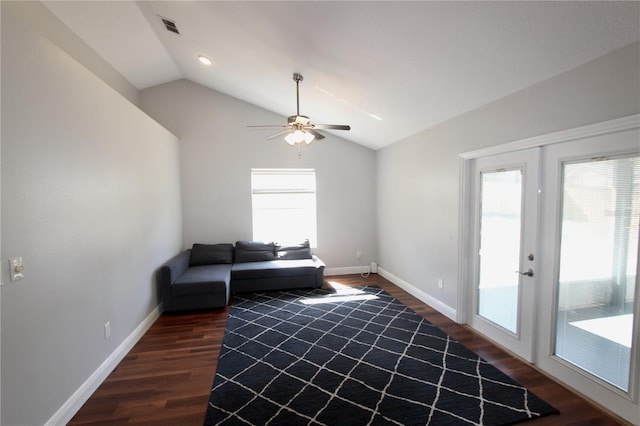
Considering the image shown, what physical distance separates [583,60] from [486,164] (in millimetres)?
1208

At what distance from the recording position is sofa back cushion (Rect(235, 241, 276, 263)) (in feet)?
16.6

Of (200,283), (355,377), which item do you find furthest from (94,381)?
(355,377)

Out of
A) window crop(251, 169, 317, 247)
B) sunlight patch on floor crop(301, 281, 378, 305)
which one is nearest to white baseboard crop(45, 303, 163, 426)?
sunlight patch on floor crop(301, 281, 378, 305)

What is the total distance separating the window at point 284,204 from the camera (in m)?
5.52

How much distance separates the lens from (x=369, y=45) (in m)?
2.51

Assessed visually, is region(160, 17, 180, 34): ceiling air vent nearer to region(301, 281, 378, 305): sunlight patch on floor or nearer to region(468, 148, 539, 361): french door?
region(468, 148, 539, 361): french door

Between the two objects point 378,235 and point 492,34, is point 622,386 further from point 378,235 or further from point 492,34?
point 378,235

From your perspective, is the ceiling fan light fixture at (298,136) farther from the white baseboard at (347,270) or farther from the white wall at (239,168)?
the white baseboard at (347,270)

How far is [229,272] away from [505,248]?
369 cm

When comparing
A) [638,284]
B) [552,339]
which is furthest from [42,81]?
[552,339]

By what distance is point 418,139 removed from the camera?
4.23 meters

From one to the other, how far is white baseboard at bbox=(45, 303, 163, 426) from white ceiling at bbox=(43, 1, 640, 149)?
11.0ft

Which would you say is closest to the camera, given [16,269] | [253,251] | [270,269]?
[16,269]

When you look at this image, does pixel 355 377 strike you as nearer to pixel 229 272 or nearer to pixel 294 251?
pixel 229 272
